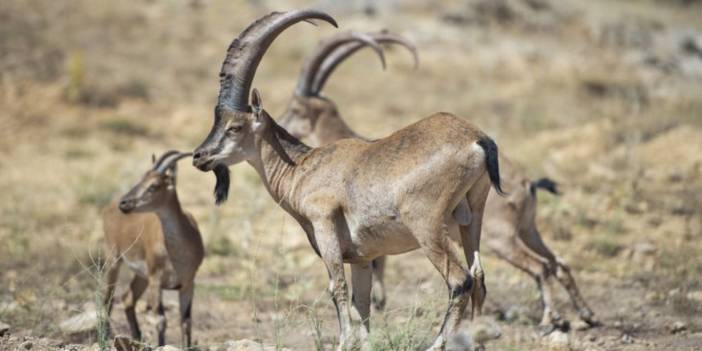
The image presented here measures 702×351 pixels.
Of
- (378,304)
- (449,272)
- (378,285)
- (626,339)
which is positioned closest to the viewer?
(449,272)

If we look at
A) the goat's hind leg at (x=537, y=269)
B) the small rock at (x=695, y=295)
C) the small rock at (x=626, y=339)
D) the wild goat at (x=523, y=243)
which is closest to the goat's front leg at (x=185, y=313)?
the wild goat at (x=523, y=243)

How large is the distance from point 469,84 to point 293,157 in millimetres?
13263

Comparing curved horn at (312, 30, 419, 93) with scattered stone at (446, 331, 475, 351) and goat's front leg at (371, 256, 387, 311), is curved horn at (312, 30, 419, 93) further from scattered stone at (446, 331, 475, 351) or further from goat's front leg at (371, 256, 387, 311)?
scattered stone at (446, 331, 475, 351)

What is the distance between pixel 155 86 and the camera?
19.0 meters

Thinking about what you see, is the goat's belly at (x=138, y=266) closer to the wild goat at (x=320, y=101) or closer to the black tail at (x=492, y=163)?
the wild goat at (x=320, y=101)

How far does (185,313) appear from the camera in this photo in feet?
26.9

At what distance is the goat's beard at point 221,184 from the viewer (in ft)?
23.8

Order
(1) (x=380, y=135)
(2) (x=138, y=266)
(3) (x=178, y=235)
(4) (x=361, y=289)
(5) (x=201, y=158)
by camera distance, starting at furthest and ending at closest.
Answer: (1) (x=380, y=135) < (2) (x=138, y=266) < (3) (x=178, y=235) < (5) (x=201, y=158) < (4) (x=361, y=289)

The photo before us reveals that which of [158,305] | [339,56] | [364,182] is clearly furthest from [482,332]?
[339,56]

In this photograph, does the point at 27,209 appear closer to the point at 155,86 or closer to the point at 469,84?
the point at 155,86

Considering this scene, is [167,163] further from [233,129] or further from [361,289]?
[361,289]

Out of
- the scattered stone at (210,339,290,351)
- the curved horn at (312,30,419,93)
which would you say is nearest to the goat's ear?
the scattered stone at (210,339,290,351)

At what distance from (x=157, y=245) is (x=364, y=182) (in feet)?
9.58

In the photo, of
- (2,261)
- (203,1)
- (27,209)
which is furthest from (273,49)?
(2,261)
